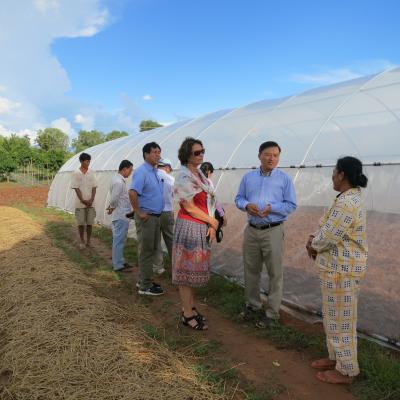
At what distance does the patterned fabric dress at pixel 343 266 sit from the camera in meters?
2.61

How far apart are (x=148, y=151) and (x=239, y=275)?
2.12m

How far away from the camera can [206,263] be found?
3.65m

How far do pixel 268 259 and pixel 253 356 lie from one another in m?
0.92

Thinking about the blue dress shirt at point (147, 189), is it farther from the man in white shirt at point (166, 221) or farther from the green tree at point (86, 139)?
the green tree at point (86, 139)

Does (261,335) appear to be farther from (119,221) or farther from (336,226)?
(119,221)

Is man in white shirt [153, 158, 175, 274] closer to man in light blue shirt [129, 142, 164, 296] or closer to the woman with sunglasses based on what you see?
man in light blue shirt [129, 142, 164, 296]

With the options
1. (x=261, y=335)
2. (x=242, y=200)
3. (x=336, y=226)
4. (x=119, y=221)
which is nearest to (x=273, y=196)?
(x=242, y=200)

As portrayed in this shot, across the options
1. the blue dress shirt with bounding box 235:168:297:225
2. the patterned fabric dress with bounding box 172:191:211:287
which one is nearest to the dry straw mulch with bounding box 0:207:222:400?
the patterned fabric dress with bounding box 172:191:211:287

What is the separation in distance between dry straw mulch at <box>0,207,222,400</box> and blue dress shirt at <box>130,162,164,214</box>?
3.96 feet

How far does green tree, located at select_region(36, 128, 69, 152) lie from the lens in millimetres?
59781

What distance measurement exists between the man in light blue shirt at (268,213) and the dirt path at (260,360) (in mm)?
348

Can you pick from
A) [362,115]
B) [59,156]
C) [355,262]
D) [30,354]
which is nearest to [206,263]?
[355,262]

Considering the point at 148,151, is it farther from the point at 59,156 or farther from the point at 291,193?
the point at 59,156

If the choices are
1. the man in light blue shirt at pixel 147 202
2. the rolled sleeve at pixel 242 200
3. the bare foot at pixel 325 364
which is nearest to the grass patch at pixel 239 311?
the bare foot at pixel 325 364
